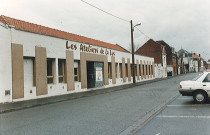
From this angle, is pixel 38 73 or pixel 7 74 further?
pixel 38 73

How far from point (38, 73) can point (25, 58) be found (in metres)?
1.47

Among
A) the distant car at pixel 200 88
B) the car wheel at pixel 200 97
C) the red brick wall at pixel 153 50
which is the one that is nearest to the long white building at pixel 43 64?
the distant car at pixel 200 88

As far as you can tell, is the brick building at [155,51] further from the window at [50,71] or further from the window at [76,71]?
the window at [50,71]

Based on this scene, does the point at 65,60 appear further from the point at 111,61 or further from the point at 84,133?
the point at 84,133

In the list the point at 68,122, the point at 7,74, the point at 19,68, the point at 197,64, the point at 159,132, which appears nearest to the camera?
the point at 159,132

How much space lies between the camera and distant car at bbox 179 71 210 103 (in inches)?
441

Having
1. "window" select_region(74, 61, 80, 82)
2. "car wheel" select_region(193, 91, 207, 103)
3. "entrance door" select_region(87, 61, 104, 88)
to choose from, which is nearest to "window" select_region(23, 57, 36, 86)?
"window" select_region(74, 61, 80, 82)

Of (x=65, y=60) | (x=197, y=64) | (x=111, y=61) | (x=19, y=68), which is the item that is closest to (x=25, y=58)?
(x=19, y=68)

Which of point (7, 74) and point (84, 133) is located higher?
point (7, 74)

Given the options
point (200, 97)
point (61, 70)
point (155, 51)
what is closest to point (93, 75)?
point (61, 70)

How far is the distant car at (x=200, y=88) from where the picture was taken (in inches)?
441

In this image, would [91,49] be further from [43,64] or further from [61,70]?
[43,64]

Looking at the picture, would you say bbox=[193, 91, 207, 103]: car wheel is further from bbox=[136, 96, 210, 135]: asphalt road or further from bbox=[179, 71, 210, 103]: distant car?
bbox=[136, 96, 210, 135]: asphalt road

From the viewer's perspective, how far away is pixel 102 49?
28.7 meters
